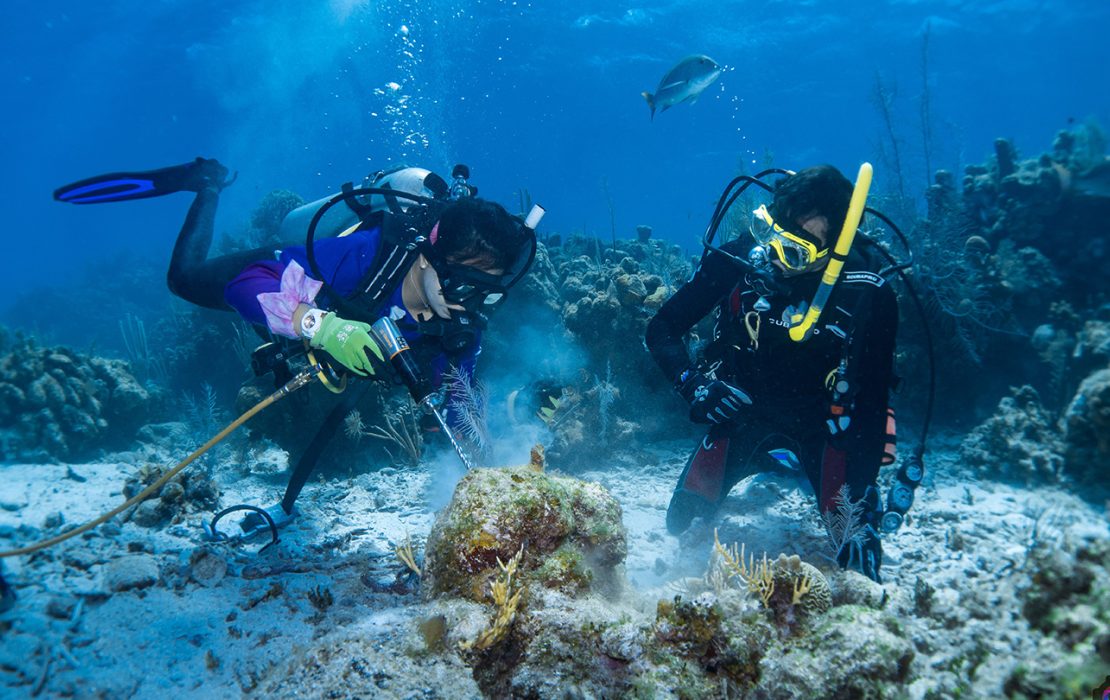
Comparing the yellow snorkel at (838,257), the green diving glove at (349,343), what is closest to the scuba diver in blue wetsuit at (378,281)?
the green diving glove at (349,343)

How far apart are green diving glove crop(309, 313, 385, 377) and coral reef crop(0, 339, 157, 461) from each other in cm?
681

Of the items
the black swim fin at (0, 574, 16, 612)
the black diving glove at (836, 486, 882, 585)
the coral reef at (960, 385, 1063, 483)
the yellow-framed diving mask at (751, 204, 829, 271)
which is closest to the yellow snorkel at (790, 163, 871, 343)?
the yellow-framed diving mask at (751, 204, 829, 271)

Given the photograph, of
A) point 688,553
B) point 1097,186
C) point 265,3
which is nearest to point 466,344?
point 688,553

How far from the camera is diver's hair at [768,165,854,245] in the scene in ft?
12.1

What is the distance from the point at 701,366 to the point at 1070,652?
3724 millimetres

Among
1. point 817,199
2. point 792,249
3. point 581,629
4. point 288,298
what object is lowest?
point 581,629

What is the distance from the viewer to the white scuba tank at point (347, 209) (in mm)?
4918

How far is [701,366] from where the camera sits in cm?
505

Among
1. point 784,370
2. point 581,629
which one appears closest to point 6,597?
point 581,629

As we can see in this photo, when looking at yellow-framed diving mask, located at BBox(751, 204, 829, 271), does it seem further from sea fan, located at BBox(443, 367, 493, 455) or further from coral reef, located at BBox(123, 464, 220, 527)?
coral reef, located at BBox(123, 464, 220, 527)

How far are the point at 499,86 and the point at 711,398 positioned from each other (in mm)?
52591

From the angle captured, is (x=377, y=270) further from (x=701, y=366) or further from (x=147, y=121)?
(x=147, y=121)

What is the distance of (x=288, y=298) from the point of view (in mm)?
3789

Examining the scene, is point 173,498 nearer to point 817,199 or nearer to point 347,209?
point 347,209
